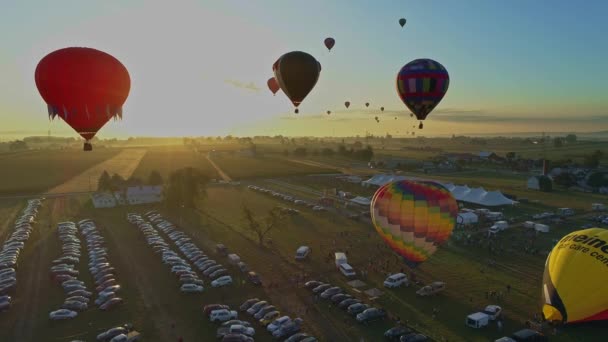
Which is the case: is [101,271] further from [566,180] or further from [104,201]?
[566,180]

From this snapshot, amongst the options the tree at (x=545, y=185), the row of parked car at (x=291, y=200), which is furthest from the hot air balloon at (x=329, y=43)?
the tree at (x=545, y=185)

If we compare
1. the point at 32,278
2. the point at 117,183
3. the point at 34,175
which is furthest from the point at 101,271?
the point at 34,175

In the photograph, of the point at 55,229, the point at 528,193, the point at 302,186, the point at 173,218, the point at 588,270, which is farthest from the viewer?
the point at 302,186

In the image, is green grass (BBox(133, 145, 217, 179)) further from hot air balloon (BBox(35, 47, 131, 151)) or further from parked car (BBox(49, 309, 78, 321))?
parked car (BBox(49, 309, 78, 321))

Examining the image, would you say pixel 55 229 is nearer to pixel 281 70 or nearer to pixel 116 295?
pixel 116 295

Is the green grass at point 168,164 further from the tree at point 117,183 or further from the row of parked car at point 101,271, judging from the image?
the row of parked car at point 101,271

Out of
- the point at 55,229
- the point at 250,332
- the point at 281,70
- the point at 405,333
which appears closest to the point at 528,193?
the point at 281,70
